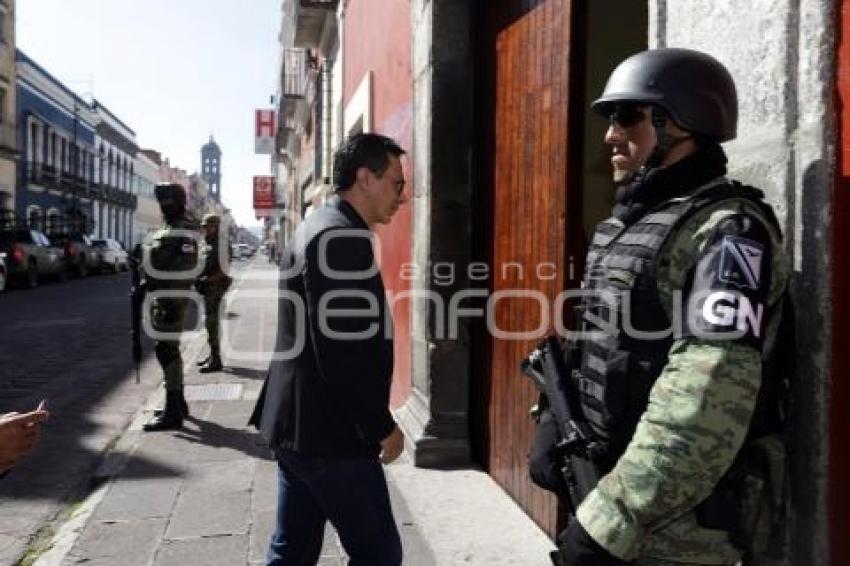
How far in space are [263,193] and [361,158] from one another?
1241 inches

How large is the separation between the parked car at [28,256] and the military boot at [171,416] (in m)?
15.2

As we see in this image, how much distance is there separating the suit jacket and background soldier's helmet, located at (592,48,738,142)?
2.68 ft

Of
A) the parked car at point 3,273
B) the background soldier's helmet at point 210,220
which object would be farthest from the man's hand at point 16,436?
the parked car at point 3,273

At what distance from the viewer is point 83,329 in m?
12.0

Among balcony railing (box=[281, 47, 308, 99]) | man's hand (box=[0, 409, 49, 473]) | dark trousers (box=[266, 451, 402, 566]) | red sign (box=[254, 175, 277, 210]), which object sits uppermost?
balcony railing (box=[281, 47, 308, 99])

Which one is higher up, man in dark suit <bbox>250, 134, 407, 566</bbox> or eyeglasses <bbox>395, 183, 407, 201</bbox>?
eyeglasses <bbox>395, 183, 407, 201</bbox>

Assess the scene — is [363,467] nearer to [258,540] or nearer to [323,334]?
[323,334]

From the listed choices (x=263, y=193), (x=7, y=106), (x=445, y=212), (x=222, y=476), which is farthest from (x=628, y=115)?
(x=7, y=106)

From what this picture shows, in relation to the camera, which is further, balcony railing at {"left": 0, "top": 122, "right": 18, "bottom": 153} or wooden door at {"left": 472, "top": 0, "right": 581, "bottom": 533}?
balcony railing at {"left": 0, "top": 122, "right": 18, "bottom": 153}

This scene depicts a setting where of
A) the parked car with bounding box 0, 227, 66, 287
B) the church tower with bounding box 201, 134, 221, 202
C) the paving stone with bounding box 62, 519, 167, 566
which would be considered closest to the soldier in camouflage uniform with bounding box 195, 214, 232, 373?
the paving stone with bounding box 62, 519, 167, 566

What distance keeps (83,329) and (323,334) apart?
36.2 feet

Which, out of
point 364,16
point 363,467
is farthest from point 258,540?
point 364,16

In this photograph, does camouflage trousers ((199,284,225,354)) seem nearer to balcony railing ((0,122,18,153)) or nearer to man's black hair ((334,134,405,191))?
man's black hair ((334,134,405,191))

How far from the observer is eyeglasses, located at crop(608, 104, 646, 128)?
1.73 meters
